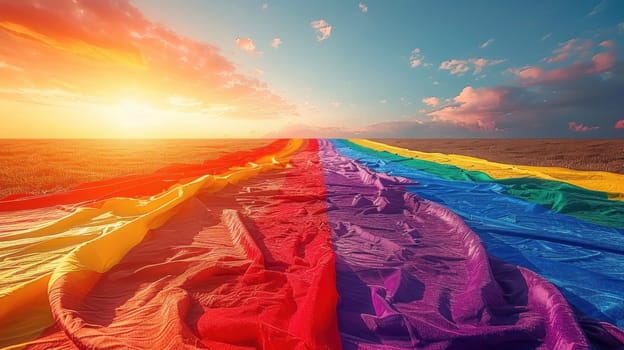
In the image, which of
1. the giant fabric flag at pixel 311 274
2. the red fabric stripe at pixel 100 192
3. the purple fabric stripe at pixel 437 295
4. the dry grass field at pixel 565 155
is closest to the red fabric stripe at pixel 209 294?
the giant fabric flag at pixel 311 274

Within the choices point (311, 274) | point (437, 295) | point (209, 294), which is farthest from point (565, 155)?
point (209, 294)

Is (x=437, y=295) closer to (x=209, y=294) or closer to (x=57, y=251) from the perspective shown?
(x=209, y=294)

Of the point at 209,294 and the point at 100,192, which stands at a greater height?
the point at 100,192

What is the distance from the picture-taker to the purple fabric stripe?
4.19 ft

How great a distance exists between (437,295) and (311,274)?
0.78m

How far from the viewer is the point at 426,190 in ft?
15.2

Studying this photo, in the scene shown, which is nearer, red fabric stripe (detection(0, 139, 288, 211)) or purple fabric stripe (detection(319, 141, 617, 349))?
purple fabric stripe (detection(319, 141, 617, 349))

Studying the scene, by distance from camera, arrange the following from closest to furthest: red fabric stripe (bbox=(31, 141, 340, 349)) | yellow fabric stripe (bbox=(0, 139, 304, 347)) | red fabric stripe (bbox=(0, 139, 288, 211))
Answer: red fabric stripe (bbox=(31, 141, 340, 349)) < yellow fabric stripe (bbox=(0, 139, 304, 347)) < red fabric stripe (bbox=(0, 139, 288, 211))

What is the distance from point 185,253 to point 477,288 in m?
2.06

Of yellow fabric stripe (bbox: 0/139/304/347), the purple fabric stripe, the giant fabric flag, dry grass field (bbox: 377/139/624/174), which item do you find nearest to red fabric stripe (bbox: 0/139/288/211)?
the giant fabric flag

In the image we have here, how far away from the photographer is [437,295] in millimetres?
1662

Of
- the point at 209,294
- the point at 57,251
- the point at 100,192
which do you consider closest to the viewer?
the point at 209,294

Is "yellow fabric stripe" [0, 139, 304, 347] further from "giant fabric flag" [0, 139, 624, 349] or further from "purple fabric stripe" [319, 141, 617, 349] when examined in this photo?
"purple fabric stripe" [319, 141, 617, 349]

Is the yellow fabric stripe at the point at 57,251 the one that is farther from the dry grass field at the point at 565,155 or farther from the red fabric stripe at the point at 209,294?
the dry grass field at the point at 565,155
